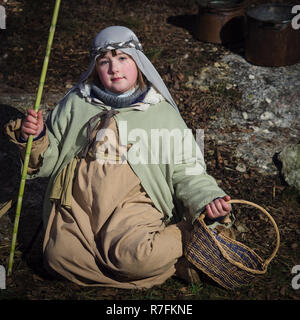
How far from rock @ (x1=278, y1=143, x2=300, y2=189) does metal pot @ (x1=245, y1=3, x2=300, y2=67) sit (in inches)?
79.9

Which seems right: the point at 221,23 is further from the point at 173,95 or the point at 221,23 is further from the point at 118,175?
the point at 118,175

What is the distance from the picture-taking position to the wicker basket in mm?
4125

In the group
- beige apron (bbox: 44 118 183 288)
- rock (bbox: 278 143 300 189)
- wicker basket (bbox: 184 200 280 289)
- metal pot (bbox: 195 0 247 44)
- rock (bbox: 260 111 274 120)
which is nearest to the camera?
wicker basket (bbox: 184 200 280 289)

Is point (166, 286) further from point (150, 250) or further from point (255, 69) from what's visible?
point (255, 69)

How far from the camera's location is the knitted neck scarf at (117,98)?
443cm

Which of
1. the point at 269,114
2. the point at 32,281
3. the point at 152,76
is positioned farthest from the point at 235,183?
the point at 32,281

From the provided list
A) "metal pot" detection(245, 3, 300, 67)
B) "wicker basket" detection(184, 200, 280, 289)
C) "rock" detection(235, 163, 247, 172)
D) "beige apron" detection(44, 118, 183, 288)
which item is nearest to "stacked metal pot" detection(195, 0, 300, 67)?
"metal pot" detection(245, 3, 300, 67)

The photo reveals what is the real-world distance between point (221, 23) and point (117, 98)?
4459mm

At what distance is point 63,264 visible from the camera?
4.37 m

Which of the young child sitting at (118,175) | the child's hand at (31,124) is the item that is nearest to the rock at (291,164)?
the young child sitting at (118,175)

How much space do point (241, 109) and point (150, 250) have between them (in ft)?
11.3

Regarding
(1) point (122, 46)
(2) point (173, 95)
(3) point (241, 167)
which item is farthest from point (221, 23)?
(1) point (122, 46)

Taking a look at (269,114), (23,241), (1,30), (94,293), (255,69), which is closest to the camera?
(94,293)

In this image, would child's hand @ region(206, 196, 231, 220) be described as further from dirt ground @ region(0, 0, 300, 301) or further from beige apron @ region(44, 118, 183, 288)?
dirt ground @ region(0, 0, 300, 301)
